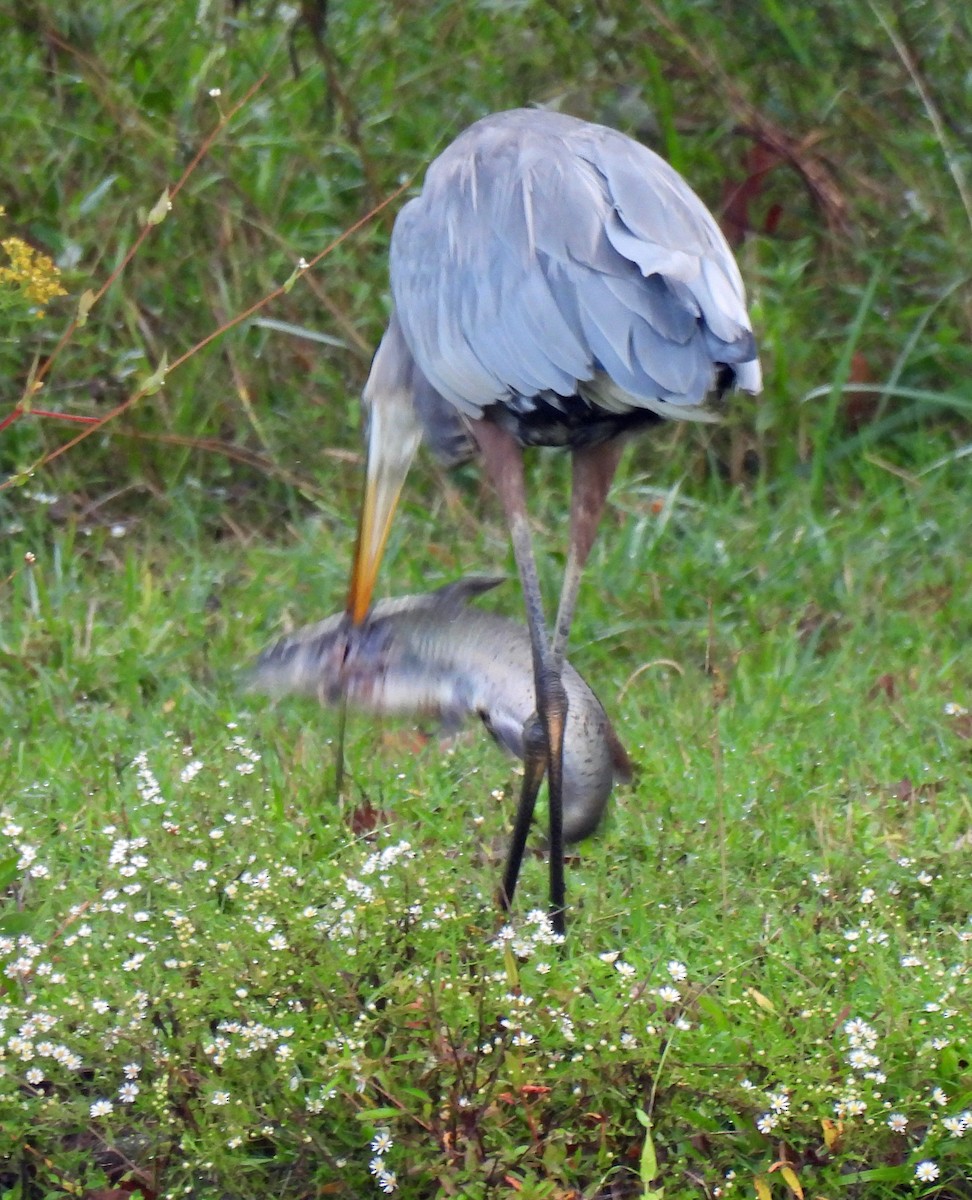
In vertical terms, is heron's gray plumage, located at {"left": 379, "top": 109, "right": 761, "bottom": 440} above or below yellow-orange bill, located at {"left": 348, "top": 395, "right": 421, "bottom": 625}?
above

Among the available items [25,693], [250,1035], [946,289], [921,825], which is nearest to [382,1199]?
[250,1035]

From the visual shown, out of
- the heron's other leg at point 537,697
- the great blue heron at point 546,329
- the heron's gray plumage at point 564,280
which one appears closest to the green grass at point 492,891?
the heron's other leg at point 537,697

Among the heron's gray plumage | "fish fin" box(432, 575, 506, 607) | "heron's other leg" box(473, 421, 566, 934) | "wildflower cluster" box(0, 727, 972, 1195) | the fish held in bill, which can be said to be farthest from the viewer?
"fish fin" box(432, 575, 506, 607)

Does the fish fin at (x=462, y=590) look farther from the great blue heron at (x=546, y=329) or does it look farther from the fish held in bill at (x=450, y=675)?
the great blue heron at (x=546, y=329)

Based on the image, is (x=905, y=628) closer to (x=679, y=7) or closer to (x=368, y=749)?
(x=368, y=749)

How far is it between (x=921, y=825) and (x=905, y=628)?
1102mm

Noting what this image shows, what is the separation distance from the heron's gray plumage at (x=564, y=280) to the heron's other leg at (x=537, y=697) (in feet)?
0.32

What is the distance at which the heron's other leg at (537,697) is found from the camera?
134 inches

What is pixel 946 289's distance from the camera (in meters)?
5.68

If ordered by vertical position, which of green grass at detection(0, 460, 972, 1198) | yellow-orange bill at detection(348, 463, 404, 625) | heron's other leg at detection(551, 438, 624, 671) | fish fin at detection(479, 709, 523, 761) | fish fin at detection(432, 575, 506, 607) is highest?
heron's other leg at detection(551, 438, 624, 671)

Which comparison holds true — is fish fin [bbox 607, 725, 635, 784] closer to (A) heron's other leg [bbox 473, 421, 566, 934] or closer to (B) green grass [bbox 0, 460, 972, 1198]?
(B) green grass [bbox 0, 460, 972, 1198]

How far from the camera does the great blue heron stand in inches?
120

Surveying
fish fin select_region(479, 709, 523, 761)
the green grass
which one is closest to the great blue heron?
fish fin select_region(479, 709, 523, 761)

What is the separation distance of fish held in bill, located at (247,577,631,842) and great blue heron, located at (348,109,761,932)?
3.5 inches
